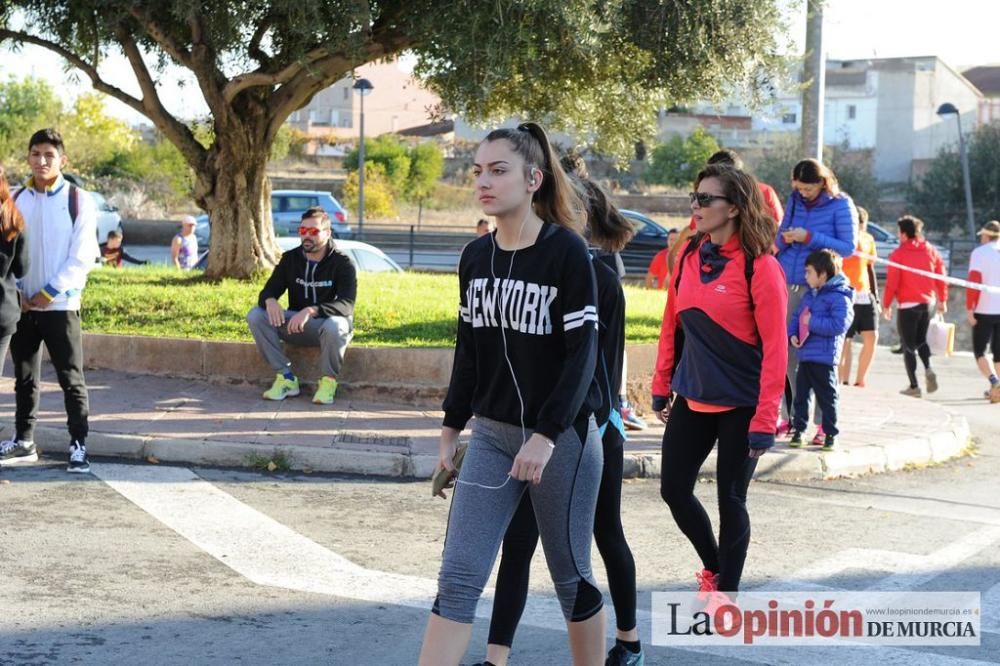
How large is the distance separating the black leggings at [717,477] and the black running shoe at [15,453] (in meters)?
4.66

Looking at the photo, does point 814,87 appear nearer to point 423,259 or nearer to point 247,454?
point 247,454

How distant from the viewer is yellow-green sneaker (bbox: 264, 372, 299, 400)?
10242mm

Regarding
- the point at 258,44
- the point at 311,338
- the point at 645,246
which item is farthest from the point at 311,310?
the point at 645,246

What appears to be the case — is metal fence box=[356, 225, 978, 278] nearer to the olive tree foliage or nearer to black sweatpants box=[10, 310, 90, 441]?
the olive tree foliage

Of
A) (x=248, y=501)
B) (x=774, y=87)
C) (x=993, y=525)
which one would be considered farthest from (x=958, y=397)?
(x=248, y=501)

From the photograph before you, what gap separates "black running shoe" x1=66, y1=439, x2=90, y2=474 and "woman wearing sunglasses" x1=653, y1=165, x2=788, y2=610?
13.9 feet

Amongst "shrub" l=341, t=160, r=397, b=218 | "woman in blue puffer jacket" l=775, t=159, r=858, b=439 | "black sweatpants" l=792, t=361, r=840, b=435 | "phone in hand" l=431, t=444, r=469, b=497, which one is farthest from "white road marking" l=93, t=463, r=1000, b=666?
"shrub" l=341, t=160, r=397, b=218

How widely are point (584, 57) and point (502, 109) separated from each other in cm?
258

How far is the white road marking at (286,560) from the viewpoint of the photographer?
16.5 feet

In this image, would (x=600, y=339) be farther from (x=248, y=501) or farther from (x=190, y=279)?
(x=190, y=279)

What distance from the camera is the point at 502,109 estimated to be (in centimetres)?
1505

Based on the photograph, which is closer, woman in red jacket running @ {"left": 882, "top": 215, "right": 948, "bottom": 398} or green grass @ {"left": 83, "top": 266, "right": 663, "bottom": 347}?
green grass @ {"left": 83, "top": 266, "right": 663, "bottom": 347}

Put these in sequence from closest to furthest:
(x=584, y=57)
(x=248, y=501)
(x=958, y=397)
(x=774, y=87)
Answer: (x=248, y=501) → (x=584, y=57) → (x=774, y=87) → (x=958, y=397)

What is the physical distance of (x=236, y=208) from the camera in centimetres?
1391
